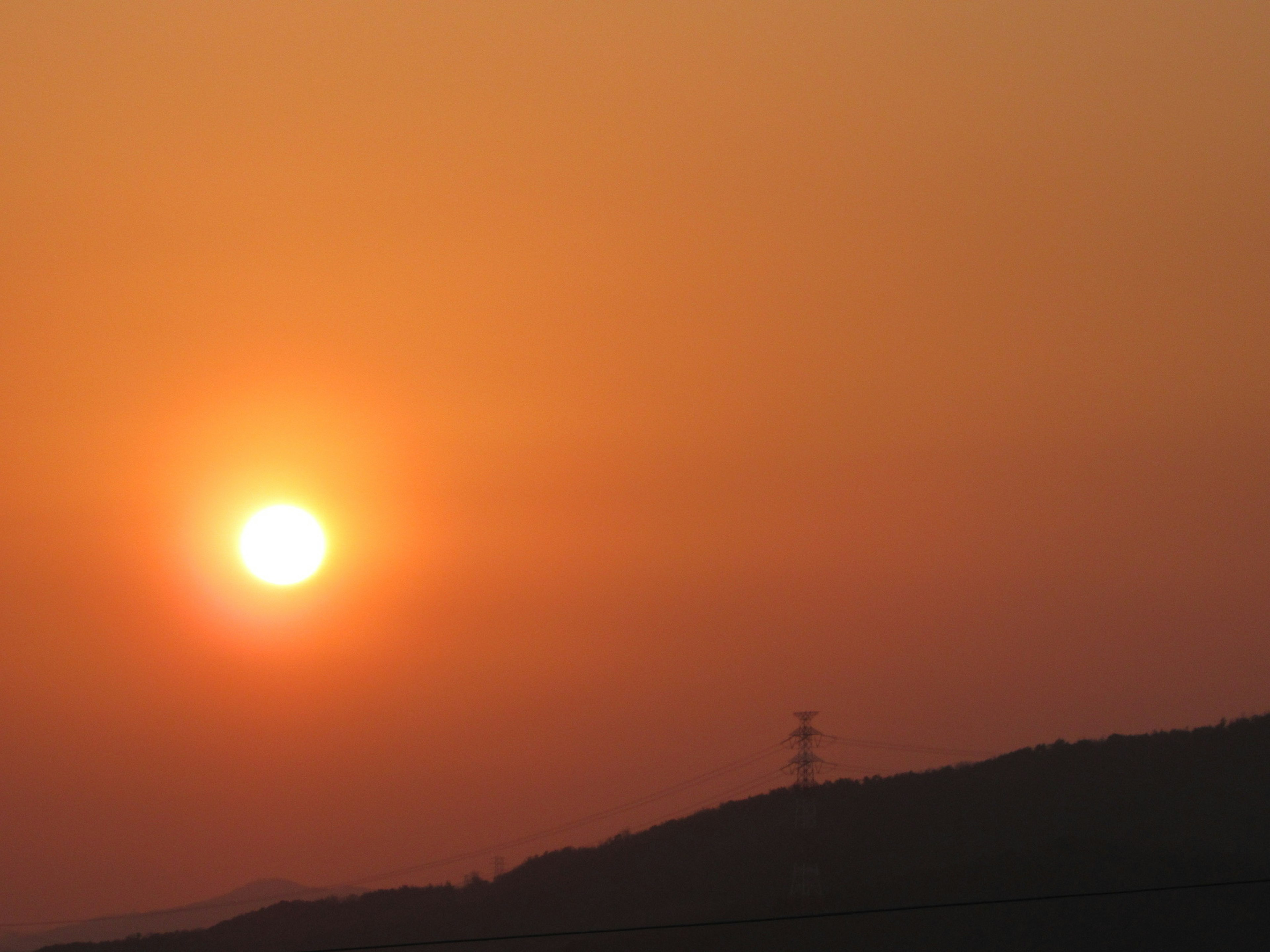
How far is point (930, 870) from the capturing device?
4744 inches

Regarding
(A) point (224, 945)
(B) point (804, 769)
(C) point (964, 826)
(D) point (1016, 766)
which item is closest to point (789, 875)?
(C) point (964, 826)

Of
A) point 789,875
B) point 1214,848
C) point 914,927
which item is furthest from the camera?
point 789,875

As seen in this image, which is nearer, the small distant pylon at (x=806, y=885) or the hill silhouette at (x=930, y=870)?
the hill silhouette at (x=930, y=870)

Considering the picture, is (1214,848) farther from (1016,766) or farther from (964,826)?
(1016,766)

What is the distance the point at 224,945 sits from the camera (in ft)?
486

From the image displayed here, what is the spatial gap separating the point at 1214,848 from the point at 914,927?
1264 inches

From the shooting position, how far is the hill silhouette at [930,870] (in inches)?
3839

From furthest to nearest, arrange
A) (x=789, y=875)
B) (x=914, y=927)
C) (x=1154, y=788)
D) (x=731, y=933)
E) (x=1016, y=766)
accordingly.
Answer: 1. (x=1016, y=766)
2. (x=789, y=875)
3. (x=1154, y=788)
4. (x=731, y=933)
5. (x=914, y=927)

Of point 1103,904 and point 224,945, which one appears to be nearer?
point 1103,904

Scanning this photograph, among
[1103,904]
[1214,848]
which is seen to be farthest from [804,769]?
[1214,848]

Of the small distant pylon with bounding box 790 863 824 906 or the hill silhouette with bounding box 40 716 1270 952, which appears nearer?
the hill silhouette with bounding box 40 716 1270 952

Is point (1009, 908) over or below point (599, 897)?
below

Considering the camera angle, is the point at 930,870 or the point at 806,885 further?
the point at 806,885

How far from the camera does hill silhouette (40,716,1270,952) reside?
9750cm
